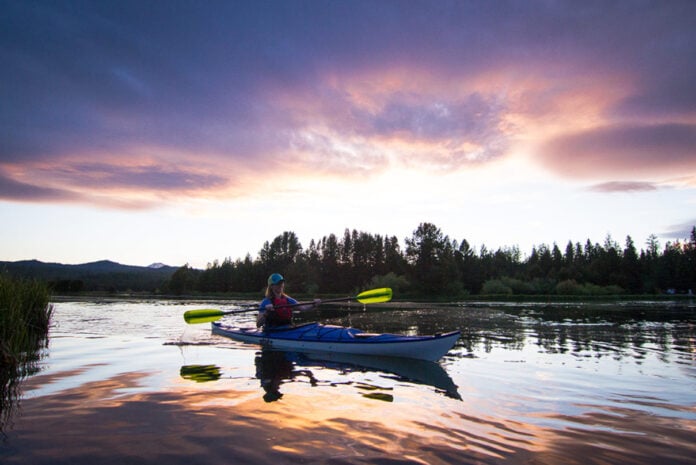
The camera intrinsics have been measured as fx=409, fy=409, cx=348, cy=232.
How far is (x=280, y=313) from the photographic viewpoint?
1318 centimetres

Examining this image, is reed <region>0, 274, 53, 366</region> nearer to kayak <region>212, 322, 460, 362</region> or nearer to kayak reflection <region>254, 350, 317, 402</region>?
kayak reflection <region>254, 350, 317, 402</region>

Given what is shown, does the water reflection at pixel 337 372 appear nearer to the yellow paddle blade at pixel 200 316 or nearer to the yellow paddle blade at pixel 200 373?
the yellow paddle blade at pixel 200 373

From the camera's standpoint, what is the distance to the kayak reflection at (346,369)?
7594mm

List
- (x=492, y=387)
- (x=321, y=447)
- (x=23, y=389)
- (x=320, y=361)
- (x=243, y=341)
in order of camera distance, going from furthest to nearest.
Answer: (x=243, y=341)
(x=320, y=361)
(x=492, y=387)
(x=23, y=389)
(x=321, y=447)

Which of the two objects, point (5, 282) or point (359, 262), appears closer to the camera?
point (5, 282)

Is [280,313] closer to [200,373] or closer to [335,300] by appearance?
[335,300]

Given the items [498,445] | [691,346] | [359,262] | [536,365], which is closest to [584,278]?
[359,262]

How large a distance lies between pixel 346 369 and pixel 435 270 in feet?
196

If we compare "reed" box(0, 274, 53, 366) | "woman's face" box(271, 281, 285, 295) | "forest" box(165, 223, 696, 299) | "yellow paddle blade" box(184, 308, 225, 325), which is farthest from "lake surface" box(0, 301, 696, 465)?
"forest" box(165, 223, 696, 299)

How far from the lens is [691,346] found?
42.1 feet

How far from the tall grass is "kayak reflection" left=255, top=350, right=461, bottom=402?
4230 millimetres

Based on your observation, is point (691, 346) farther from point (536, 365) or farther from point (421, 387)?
point (421, 387)

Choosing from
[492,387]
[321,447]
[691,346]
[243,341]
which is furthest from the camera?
[243,341]

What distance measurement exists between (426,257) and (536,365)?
6295 cm
